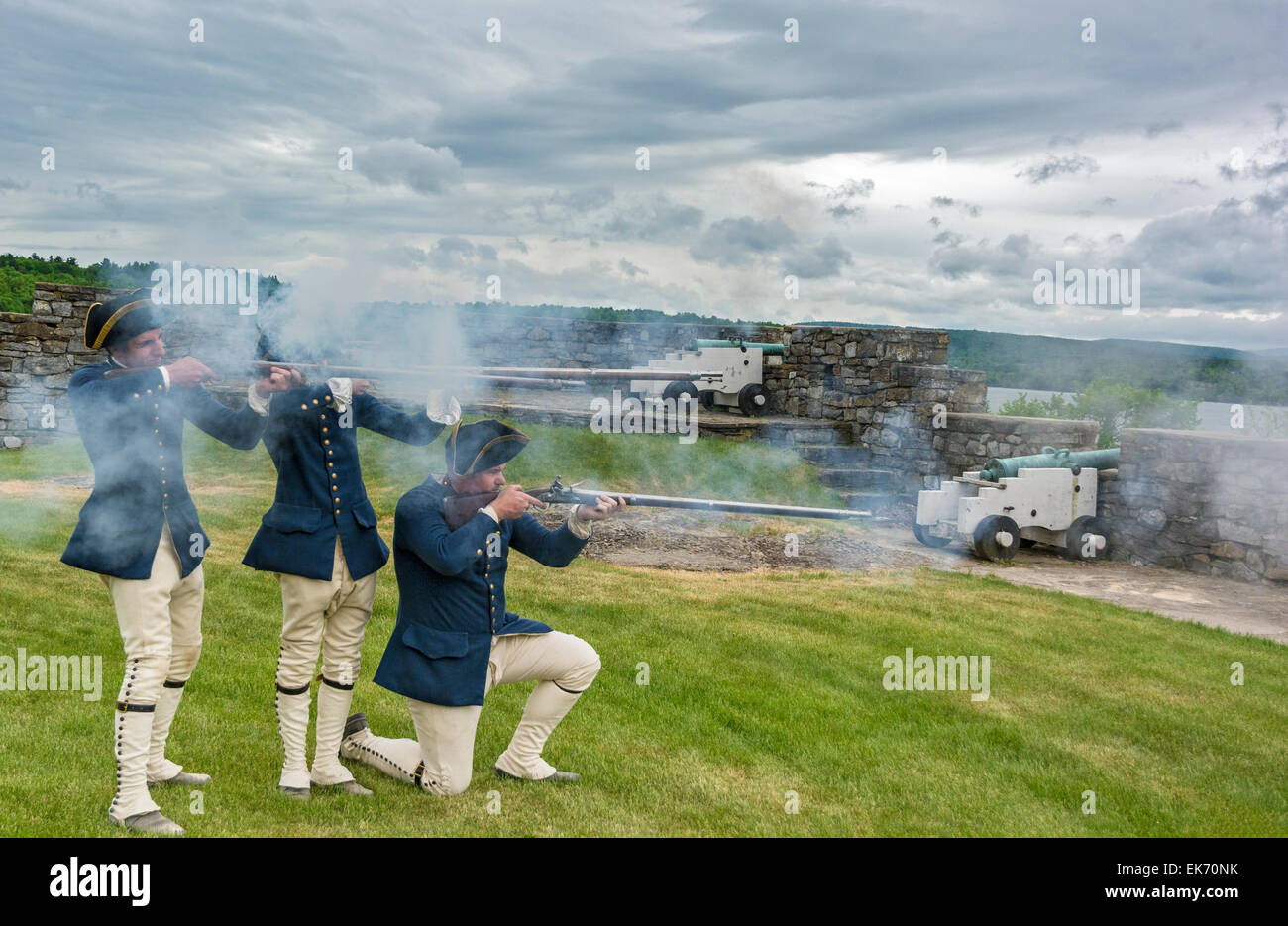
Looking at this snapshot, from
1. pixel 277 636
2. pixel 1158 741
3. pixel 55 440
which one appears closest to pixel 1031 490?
pixel 1158 741

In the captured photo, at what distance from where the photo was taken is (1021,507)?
38.0 ft

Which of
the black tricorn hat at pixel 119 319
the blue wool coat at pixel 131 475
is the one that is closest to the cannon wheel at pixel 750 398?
the blue wool coat at pixel 131 475

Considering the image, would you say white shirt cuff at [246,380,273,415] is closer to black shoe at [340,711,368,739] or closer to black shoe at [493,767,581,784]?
black shoe at [340,711,368,739]

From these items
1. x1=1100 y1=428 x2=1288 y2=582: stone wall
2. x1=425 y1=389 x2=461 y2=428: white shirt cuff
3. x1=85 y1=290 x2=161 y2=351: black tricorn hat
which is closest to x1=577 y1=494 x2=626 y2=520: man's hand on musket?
x1=425 y1=389 x2=461 y2=428: white shirt cuff

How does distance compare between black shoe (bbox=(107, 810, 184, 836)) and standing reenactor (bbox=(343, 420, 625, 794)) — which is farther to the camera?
standing reenactor (bbox=(343, 420, 625, 794))

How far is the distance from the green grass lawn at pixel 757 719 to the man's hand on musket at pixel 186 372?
1.81 m

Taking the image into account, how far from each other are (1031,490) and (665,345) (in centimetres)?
910

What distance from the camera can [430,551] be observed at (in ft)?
15.0

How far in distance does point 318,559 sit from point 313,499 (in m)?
0.29

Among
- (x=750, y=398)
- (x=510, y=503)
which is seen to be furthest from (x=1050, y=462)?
(x=510, y=503)

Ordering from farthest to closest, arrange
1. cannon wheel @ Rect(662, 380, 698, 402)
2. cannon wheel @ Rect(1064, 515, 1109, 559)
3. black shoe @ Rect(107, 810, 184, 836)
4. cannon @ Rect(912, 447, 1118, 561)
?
cannon wheel @ Rect(662, 380, 698, 402) → cannon wheel @ Rect(1064, 515, 1109, 559) → cannon @ Rect(912, 447, 1118, 561) → black shoe @ Rect(107, 810, 184, 836)

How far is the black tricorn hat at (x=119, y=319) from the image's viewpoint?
4.28 meters

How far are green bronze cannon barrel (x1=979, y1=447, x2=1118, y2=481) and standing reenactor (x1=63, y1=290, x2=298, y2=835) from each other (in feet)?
30.0

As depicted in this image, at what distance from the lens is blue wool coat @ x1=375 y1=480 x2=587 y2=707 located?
15.0 feet
